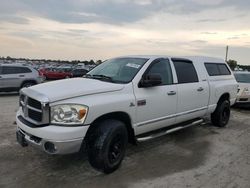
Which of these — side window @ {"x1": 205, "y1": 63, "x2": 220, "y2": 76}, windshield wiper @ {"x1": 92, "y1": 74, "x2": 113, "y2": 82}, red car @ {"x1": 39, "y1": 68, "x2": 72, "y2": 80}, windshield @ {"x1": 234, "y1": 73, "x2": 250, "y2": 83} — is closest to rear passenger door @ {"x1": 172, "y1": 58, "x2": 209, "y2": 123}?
side window @ {"x1": 205, "y1": 63, "x2": 220, "y2": 76}

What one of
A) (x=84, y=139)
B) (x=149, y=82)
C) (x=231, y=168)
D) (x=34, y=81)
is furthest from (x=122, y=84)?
(x=34, y=81)

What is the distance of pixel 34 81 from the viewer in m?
16.5

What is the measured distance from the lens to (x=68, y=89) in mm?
4520

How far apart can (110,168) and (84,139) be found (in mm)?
598

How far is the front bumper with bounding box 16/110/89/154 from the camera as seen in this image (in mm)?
4113

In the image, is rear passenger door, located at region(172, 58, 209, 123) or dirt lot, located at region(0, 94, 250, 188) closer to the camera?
dirt lot, located at region(0, 94, 250, 188)

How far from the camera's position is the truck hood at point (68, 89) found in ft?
14.1

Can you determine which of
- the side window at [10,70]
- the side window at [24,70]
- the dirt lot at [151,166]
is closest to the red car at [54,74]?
the side window at [24,70]

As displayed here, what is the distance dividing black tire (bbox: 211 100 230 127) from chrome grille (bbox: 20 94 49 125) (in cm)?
502

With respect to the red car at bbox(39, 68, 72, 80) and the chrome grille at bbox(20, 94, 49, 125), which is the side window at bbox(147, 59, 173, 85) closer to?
the chrome grille at bbox(20, 94, 49, 125)

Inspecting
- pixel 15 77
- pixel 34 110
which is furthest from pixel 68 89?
pixel 15 77

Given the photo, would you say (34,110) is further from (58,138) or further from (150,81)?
(150,81)

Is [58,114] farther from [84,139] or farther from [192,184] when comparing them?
[192,184]

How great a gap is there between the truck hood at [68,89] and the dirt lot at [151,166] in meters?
1.21
